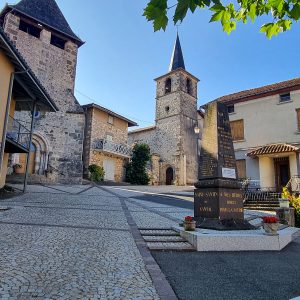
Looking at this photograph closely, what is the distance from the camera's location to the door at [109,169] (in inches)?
1051

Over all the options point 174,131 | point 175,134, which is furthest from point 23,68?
point 174,131

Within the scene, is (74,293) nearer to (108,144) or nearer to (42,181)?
(42,181)

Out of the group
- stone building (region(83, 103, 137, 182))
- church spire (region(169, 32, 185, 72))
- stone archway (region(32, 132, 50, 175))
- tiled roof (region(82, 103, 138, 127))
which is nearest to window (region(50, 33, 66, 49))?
tiled roof (region(82, 103, 138, 127))

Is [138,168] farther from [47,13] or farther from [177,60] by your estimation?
[177,60]

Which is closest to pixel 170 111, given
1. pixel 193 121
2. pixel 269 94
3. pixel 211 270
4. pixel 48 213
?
pixel 193 121

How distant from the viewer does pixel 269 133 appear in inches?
741

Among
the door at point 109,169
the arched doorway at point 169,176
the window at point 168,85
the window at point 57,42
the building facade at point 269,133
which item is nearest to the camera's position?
the building facade at point 269,133

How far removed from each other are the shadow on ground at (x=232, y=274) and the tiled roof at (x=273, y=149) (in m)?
11.9

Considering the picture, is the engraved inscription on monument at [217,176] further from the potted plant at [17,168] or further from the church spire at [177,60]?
the church spire at [177,60]

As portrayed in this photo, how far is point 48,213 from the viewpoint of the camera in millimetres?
8156

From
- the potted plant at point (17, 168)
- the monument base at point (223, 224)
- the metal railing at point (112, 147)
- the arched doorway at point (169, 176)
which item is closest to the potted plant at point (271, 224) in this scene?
the monument base at point (223, 224)

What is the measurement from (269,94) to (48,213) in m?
16.0

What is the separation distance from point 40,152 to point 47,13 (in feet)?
36.4

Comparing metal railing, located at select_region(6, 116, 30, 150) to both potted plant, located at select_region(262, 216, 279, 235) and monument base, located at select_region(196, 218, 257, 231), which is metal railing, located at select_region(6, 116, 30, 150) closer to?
monument base, located at select_region(196, 218, 257, 231)
